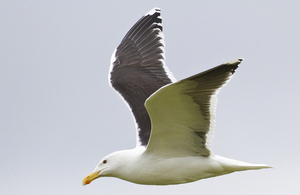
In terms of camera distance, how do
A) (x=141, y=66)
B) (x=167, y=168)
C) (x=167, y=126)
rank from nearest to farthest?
(x=167, y=126) → (x=167, y=168) → (x=141, y=66)

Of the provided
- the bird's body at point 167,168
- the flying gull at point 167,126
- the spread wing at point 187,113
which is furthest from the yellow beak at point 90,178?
the spread wing at point 187,113

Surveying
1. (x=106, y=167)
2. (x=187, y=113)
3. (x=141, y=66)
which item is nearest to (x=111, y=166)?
(x=106, y=167)

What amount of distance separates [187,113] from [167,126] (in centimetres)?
49

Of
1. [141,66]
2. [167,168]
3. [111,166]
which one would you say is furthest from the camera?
[141,66]

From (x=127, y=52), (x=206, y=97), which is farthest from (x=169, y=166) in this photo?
(x=127, y=52)

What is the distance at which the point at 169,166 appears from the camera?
870cm

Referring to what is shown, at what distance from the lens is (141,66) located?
11.2 m

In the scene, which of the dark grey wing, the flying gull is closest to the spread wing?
the flying gull

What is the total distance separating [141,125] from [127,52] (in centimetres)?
264

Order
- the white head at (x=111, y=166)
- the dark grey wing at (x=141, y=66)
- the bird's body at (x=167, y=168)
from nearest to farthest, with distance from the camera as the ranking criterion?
the bird's body at (x=167, y=168) → the white head at (x=111, y=166) → the dark grey wing at (x=141, y=66)

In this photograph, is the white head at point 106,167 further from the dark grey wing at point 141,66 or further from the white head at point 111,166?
the dark grey wing at point 141,66

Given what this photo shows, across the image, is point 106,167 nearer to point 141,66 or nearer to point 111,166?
point 111,166

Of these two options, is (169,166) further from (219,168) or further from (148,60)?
(148,60)

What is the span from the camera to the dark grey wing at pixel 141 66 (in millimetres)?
10242
